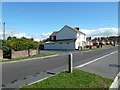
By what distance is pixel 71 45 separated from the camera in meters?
34.8

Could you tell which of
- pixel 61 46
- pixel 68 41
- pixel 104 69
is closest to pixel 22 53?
pixel 104 69

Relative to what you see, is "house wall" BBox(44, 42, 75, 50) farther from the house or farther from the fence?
the fence

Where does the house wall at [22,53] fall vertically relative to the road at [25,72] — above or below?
above

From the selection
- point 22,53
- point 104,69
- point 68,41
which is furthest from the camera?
point 68,41

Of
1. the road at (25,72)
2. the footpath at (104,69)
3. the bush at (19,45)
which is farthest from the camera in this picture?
the bush at (19,45)

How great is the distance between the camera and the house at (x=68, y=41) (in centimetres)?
3506

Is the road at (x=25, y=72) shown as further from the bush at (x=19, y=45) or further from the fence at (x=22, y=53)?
the bush at (x=19, y=45)

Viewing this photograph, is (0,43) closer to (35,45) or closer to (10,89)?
(35,45)

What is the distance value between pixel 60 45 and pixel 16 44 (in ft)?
75.7

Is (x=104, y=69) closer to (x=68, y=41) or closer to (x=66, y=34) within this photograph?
(x=68, y=41)

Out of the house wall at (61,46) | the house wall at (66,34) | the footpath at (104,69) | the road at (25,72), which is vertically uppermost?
the house wall at (66,34)

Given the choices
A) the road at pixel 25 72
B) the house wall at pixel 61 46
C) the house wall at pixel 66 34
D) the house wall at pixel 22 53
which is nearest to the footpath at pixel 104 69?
the road at pixel 25 72

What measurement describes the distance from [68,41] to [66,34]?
6146 millimetres

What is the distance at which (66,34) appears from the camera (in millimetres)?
41219
